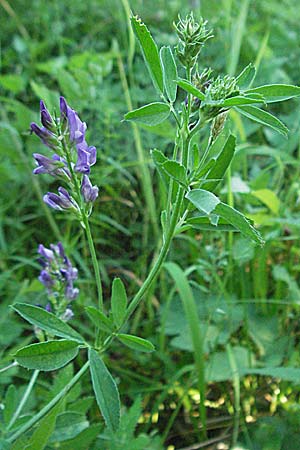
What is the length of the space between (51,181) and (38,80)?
2.48 feet

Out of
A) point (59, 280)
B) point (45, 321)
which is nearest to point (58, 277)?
point (59, 280)

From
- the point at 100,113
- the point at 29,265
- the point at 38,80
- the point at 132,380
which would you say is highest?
the point at 38,80

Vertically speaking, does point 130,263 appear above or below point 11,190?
below

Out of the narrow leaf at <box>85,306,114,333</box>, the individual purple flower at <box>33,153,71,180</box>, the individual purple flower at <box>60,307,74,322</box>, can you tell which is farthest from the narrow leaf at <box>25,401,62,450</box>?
the individual purple flower at <box>33,153,71,180</box>

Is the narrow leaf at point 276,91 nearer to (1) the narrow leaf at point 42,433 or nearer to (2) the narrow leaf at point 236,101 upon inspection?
(2) the narrow leaf at point 236,101

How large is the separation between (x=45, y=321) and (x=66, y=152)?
0.25 metres

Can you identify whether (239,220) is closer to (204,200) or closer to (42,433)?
(204,200)

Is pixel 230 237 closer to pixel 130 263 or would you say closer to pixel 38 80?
pixel 130 263

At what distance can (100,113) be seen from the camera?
6.63 ft

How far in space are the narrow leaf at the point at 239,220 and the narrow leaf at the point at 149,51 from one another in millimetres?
204

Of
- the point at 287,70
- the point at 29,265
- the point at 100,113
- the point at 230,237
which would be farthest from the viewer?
the point at 287,70

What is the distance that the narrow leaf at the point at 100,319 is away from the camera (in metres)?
0.85

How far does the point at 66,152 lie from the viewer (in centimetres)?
83

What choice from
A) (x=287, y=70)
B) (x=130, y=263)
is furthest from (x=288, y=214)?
(x=287, y=70)
